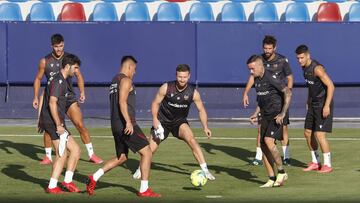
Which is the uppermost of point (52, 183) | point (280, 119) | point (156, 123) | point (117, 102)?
point (117, 102)

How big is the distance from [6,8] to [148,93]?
6596 millimetres

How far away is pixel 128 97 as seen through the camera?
1617 centimetres

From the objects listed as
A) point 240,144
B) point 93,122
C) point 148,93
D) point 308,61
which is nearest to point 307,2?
point 148,93

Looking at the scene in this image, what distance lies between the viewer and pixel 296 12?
33.6 meters

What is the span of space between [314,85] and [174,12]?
15.0 metres

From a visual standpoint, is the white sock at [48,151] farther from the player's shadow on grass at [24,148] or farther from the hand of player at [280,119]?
the hand of player at [280,119]

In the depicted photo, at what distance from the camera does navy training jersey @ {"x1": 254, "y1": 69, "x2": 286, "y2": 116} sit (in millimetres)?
17281

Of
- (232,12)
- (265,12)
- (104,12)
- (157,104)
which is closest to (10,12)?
(104,12)

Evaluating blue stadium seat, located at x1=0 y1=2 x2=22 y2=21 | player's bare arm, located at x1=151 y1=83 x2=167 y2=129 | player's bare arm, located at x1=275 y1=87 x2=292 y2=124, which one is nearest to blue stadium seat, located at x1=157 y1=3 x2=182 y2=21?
blue stadium seat, located at x1=0 y1=2 x2=22 y2=21

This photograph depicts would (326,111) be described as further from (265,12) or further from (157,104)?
(265,12)

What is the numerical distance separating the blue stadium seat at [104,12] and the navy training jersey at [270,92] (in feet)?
53.9

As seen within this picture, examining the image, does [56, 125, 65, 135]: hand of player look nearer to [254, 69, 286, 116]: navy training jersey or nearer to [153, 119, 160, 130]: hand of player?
[153, 119, 160, 130]: hand of player

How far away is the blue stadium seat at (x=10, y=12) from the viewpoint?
3328 centimetres

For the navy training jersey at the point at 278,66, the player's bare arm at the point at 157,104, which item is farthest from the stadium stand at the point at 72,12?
the player's bare arm at the point at 157,104
